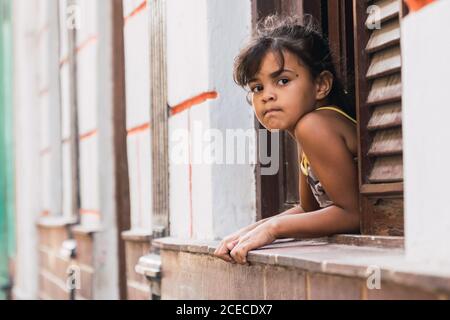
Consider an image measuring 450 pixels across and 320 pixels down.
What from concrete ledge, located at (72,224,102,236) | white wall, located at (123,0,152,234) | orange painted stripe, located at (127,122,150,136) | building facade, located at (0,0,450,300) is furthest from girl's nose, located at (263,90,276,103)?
concrete ledge, located at (72,224,102,236)

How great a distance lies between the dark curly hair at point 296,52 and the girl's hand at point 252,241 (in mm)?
535

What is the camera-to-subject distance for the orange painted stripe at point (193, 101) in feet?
11.5

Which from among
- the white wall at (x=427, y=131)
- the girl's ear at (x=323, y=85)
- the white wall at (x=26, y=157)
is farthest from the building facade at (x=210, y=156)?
the white wall at (x=26, y=157)

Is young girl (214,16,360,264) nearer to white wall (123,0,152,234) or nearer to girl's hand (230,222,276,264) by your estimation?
girl's hand (230,222,276,264)

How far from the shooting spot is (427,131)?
5.74 ft

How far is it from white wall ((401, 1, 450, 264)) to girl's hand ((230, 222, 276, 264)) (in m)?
0.90

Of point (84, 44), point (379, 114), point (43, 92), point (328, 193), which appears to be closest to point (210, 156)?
point (328, 193)

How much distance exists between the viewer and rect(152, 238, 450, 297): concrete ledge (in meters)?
1.61

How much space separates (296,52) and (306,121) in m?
0.33

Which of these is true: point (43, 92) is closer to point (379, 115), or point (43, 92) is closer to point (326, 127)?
point (326, 127)

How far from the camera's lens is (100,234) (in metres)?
Answer: 5.40

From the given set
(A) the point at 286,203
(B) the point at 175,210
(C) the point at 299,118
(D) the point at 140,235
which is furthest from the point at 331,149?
(D) the point at 140,235

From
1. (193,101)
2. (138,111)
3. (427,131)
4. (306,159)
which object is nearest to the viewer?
(427,131)
